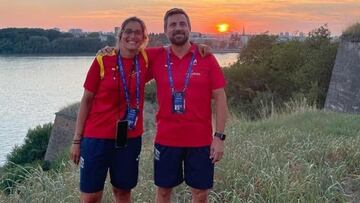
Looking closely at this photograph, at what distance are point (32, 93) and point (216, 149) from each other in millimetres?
66597

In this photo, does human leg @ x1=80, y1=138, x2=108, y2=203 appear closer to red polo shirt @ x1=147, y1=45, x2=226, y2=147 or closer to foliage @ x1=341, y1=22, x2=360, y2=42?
red polo shirt @ x1=147, y1=45, x2=226, y2=147

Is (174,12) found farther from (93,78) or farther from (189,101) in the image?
(93,78)

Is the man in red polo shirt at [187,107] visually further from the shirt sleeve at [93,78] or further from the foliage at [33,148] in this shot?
the foliage at [33,148]

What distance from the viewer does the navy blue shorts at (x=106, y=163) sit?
4441 millimetres

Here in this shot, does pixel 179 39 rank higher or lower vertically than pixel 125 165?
higher

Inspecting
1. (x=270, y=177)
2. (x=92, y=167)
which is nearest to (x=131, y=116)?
(x=92, y=167)

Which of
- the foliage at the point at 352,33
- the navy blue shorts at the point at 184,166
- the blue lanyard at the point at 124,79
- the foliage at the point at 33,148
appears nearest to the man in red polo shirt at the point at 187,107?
the navy blue shorts at the point at 184,166

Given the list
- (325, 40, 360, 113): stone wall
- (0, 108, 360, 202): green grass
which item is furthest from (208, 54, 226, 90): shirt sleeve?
(325, 40, 360, 113): stone wall

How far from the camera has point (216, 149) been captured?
14.4ft

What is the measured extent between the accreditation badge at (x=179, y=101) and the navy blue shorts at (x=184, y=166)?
31cm

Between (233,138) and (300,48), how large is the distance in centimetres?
2131

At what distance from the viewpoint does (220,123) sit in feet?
14.6

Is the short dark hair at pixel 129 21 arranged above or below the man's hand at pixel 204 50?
above

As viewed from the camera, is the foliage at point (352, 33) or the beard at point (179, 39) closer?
the beard at point (179, 39)
